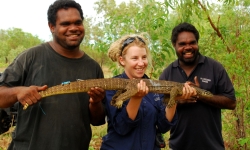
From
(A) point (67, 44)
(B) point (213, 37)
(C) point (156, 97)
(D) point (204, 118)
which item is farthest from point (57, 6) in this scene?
(B) point (213, 37)

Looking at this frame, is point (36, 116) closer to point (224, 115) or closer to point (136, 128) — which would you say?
point (136, 128)

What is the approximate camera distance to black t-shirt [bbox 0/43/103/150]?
3.18 m

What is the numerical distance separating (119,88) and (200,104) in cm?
118

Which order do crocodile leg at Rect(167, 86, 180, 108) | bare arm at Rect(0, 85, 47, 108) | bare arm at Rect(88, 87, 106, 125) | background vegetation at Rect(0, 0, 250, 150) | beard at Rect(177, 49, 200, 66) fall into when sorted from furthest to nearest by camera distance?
background vegetation at Rect(0, 0, 250, 150) < beard at Rect(177, 49, 200, 66) < crocodile leg at Rect(167, 86, 180, 108) < bare arm at Rect(88, 87, 106, 125) < bare arm at Rect(0, 85, 47, 108)

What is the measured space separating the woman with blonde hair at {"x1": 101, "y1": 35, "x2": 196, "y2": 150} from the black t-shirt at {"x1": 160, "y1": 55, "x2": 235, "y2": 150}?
442 millimetres

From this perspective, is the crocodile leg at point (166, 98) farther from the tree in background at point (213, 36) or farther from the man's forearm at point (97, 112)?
the tree in background at point (213, 36)

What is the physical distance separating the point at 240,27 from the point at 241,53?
932 mm

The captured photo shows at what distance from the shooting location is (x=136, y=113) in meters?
3.15

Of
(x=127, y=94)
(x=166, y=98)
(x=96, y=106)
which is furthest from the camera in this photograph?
(x=166, y=98)

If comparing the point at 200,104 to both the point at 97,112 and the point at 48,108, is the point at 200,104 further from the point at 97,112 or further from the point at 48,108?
the point at 48,108

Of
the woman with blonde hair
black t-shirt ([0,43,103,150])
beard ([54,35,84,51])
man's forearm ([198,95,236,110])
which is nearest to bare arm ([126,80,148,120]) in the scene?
the woman with blonde hair

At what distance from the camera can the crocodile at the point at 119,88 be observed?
3.14 metres

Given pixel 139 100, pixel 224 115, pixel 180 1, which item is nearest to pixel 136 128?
pixel 139 100

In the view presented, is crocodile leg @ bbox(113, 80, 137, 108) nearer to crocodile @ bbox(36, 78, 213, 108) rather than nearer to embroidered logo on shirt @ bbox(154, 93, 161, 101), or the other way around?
crocodile @ bbox(36, 78, 213, 108)
